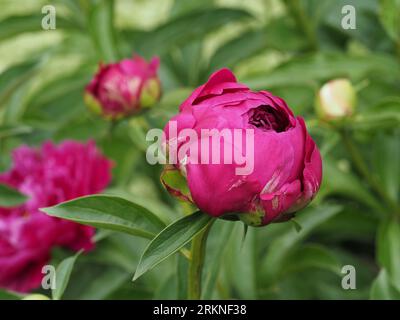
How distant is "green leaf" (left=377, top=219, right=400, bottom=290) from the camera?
1041mm

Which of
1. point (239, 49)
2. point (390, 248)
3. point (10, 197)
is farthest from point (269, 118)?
point (239, 49)

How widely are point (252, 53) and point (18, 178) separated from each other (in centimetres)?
52

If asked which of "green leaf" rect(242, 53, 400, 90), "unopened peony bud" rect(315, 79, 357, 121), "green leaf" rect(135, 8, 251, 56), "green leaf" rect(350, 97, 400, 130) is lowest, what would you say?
"green leaf" rect(350, 97, 400, 130)

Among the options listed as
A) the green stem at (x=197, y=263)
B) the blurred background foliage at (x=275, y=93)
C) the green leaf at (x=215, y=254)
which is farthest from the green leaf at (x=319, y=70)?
the green stem at (x=197, y=263)

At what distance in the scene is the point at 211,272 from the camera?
790 millimetres

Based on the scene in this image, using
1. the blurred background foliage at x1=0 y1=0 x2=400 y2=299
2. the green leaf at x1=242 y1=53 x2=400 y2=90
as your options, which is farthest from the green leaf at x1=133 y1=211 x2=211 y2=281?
the green leaf at x1=242 y1=53 x2=400 y2=90

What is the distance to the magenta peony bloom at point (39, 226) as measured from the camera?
97 centimetres

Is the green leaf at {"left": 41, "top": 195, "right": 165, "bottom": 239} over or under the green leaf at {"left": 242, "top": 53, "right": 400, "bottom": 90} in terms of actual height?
under

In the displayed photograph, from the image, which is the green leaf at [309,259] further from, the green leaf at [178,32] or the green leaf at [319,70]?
the green leaf at [178,32]

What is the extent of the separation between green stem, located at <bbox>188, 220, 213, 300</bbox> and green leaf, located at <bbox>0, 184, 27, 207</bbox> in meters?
0.29

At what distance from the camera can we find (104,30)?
1157 millimetres

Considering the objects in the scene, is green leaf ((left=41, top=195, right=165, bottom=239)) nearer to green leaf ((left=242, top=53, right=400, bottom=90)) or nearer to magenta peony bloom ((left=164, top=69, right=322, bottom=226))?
magenta peony bloom ((left=164, top=69, right=322, bottom=226))

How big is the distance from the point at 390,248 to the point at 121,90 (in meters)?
0.41
